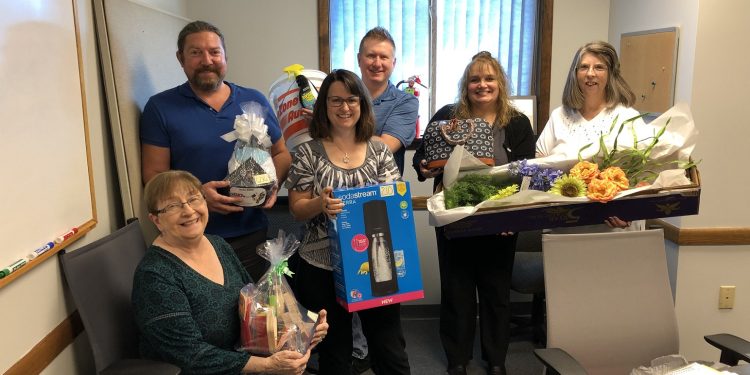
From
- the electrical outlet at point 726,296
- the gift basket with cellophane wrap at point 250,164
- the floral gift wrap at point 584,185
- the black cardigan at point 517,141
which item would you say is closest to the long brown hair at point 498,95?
the black cardigan at point 517,141

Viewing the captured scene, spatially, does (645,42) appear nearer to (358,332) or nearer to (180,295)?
(358,332)

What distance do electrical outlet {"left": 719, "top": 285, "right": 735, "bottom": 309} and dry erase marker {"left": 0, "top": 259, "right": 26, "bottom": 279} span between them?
9.39 feet

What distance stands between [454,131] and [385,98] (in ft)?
1.16

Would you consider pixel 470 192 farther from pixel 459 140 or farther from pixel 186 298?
pixel 186 298

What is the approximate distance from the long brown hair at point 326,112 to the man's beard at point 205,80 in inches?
15.3

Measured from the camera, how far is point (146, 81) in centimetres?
213

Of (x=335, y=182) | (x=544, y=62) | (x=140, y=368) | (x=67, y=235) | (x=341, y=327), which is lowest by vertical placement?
(x=341, y=327)

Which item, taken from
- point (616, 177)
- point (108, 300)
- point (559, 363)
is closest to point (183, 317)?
point (108, 300)

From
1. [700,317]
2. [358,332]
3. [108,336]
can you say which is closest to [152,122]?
[108,336]

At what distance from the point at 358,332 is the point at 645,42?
215 centimetres

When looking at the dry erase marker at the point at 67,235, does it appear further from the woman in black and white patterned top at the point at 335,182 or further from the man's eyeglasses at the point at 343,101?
the man's eyeglasses at the point at 343,101

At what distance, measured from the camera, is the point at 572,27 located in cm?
353

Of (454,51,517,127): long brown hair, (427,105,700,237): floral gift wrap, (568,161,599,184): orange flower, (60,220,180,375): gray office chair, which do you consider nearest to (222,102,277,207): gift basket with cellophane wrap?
(60,220,180,375): gray office chair

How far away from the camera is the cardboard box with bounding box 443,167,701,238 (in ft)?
6.17
